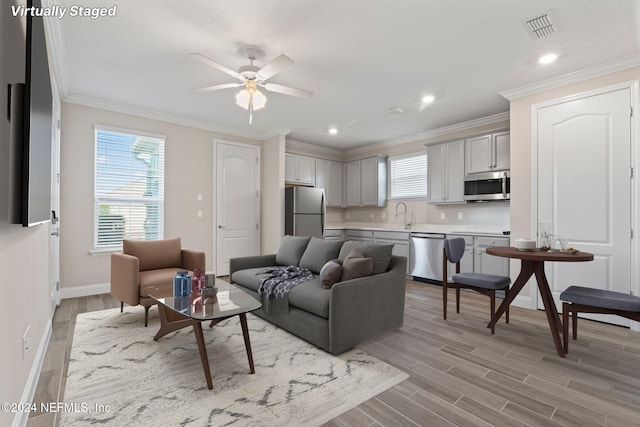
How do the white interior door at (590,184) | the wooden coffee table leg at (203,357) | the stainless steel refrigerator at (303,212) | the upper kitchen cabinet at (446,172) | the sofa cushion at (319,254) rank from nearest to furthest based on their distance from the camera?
the wooden coffee table leg at (203,357), the white interior door at (590,184), the sofa cushion at (319,254), the upper kitchen cabinet at (446,172), the stainless steel refrigerator at (303,212)

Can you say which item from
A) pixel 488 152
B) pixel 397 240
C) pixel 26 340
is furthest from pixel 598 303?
pixel 26 340

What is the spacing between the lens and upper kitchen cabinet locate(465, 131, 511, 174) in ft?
14.5

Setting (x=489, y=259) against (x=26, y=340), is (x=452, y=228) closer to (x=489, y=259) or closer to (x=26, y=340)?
(x=489, y=259)

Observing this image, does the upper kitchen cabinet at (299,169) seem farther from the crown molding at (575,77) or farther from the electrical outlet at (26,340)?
the electrical outlet at (26,340)

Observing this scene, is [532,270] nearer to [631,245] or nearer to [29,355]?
[631,245]

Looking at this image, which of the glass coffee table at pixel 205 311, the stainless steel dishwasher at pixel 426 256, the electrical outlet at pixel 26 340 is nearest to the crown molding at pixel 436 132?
the stainless steel dishwasher at pixel 426 256

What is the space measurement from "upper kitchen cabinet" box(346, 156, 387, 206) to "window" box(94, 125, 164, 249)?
3.79 metres

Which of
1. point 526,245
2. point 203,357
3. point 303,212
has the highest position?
point 303,212

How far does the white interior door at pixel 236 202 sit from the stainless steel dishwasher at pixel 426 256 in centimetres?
287

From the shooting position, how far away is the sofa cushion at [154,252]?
346 cm

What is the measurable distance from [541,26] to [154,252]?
4.39 metres

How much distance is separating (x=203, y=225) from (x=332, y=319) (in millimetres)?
3522

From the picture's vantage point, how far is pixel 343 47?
9.39 ft

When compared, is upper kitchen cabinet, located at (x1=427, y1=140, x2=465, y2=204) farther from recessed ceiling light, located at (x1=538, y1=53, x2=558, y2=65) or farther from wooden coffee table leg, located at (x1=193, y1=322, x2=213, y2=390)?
wooden coffee table leg, located at (x1=193, y1=322, x2=213, y2=390)
